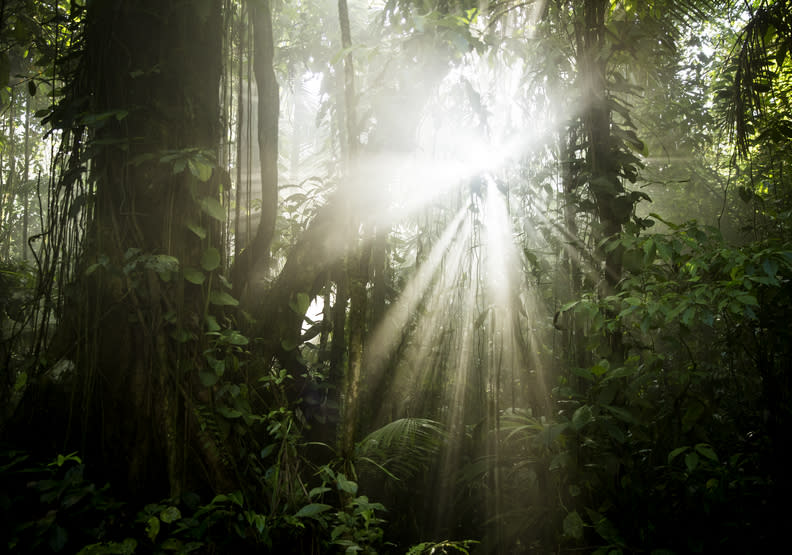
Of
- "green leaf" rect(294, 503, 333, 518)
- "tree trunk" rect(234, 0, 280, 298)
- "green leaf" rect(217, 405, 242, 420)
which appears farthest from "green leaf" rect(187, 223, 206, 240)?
"green leaf" rect(294, 503, 333, 518)

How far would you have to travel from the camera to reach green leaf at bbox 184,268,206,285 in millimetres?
2143

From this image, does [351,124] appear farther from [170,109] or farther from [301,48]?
[301,48]

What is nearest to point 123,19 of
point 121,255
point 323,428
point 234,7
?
point 234,7

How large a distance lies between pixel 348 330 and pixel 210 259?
0.79 metres

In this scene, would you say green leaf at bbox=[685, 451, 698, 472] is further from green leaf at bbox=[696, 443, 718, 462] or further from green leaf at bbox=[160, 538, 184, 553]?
green leaf at bbox=[160, 538, 184, 553]

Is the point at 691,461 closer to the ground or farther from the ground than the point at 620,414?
closer to the ground

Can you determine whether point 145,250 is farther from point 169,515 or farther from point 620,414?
point 620,414

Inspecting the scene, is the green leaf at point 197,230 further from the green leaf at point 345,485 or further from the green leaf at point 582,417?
the green leaf at point 582,417

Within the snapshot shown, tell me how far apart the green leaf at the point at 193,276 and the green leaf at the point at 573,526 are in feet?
6.72

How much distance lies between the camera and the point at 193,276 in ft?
7.06

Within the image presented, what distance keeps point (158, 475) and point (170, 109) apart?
5.48 ft

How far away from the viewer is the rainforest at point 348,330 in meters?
1.99

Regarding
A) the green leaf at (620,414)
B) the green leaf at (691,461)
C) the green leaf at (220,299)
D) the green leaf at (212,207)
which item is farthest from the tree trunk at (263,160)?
the green leaf at (691,461)

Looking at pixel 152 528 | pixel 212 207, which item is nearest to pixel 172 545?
pixel 152 528
